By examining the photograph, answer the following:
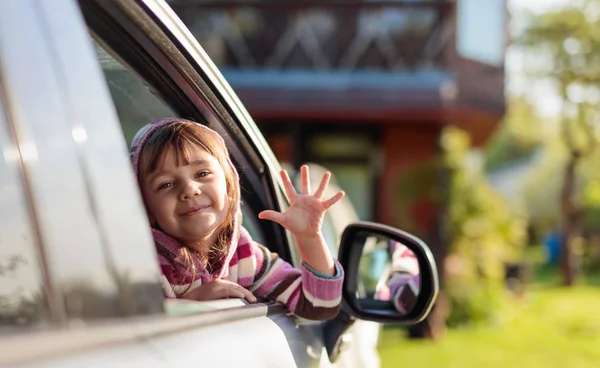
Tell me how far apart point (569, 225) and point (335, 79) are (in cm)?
1212

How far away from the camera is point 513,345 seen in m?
11.5

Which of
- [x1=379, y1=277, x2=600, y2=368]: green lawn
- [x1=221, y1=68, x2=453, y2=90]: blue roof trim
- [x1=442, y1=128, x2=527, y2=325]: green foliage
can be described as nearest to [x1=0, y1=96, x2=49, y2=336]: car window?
[x1=379, y1=277, x2=600, y2=368]: green lawn

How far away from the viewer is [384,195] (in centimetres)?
1391

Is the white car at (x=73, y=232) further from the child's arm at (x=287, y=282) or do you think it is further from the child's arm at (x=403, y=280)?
the child's arm at (x=403, y=280)

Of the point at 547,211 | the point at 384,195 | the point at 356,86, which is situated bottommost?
the point at 547,211

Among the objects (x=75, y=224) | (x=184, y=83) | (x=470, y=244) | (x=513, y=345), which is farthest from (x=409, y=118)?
(x=75, y=224)

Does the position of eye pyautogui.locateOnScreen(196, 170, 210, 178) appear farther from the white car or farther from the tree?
the tree

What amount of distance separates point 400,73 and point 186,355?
12044 millimetres

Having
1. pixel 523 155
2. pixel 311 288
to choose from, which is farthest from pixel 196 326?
pixel 523 155

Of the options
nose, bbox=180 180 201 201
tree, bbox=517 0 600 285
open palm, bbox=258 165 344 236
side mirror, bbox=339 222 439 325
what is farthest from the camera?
tree, bbox=517 0 600 285

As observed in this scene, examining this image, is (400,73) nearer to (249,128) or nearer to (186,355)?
(249,128)

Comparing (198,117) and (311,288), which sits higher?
(198,117)

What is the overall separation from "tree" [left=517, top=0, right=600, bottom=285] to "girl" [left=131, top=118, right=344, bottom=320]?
836 inches

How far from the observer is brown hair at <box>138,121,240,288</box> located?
6.28ft
